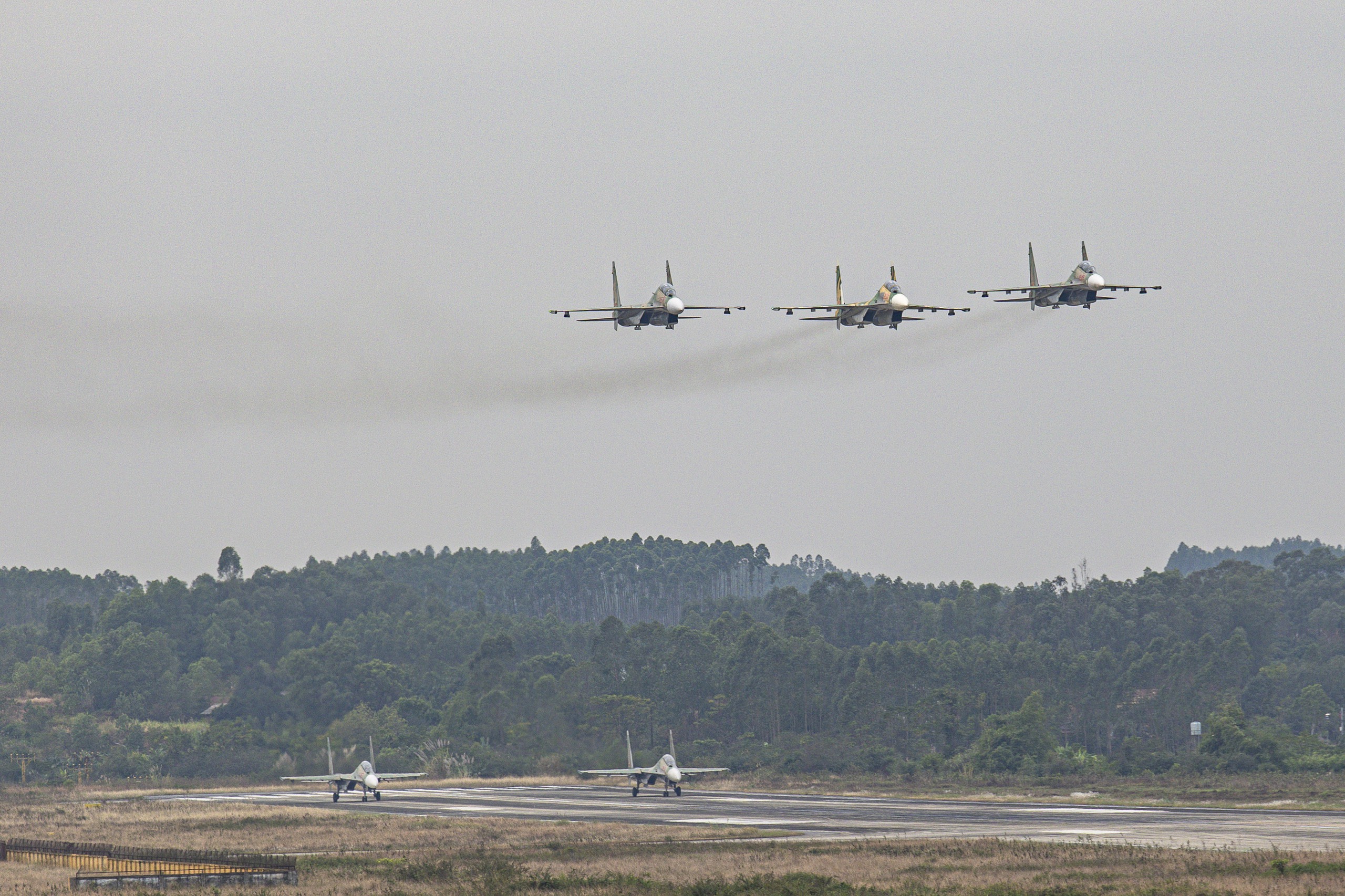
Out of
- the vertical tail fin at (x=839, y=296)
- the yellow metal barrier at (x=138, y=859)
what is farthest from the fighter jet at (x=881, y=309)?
the yellow metal barrier at (x=138, y=859)

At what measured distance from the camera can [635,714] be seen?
613 feet

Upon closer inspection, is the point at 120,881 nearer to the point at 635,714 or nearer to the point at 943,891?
the point at 943,891

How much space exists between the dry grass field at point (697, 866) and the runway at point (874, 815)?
6004mm

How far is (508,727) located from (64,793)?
Result: 52.0m

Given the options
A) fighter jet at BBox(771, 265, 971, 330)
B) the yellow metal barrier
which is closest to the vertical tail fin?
fighter jet at BBox(771, 265, 971, 330)

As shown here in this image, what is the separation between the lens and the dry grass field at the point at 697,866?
5575cm

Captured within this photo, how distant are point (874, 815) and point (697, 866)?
34.8 metres

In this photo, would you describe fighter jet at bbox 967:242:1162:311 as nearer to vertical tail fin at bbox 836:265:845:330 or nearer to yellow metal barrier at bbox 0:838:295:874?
vertical tail fin at bbox 836:265:845:330

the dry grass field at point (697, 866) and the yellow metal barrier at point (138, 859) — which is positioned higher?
the yellow metal barrier at point (138, 859)

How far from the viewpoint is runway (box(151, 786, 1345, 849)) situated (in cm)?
7619

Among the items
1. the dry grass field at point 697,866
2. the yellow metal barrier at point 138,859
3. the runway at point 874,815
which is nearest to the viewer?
the dry grass field at point 697,866

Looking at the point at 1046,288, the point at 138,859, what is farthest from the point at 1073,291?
the point at 138,859

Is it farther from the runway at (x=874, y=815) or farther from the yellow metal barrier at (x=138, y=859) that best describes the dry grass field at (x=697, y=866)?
the runway at (x=874, y=815)

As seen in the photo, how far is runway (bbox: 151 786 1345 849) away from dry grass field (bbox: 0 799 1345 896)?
6.00 metres
